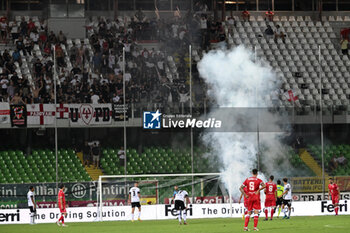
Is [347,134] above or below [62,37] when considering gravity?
below

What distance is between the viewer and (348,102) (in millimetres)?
47719

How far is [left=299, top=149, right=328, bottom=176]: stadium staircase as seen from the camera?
4628 cm

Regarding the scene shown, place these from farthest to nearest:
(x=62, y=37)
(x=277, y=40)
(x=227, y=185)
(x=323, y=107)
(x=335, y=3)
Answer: (x=335, y=3) < (x=277, y=40) < (x=62, y=37) < (x=323, y=107) < (x=227, y=185)

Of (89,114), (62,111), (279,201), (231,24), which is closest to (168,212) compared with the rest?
(279,201)

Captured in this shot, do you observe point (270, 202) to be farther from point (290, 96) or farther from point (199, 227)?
point (290, 96)

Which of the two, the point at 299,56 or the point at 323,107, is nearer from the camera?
the point at 323,107

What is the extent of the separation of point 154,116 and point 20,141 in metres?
8.95

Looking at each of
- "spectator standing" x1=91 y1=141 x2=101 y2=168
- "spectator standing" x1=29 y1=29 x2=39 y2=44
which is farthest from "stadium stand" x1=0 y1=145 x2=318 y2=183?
"spectator standing" x1=29 y1=29 x2=39 y2=44

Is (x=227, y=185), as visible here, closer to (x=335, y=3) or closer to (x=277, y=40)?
(x=277, y=40)

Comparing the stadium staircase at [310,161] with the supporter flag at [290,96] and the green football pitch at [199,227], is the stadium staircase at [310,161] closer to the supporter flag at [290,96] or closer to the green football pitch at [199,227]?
the supporter flag at [290,96]

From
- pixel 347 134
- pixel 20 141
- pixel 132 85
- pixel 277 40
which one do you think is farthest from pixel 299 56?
pixel 20 141

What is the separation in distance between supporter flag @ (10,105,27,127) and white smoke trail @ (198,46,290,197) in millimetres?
9268

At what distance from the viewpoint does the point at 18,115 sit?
1612 inches

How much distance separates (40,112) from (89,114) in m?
2.42
